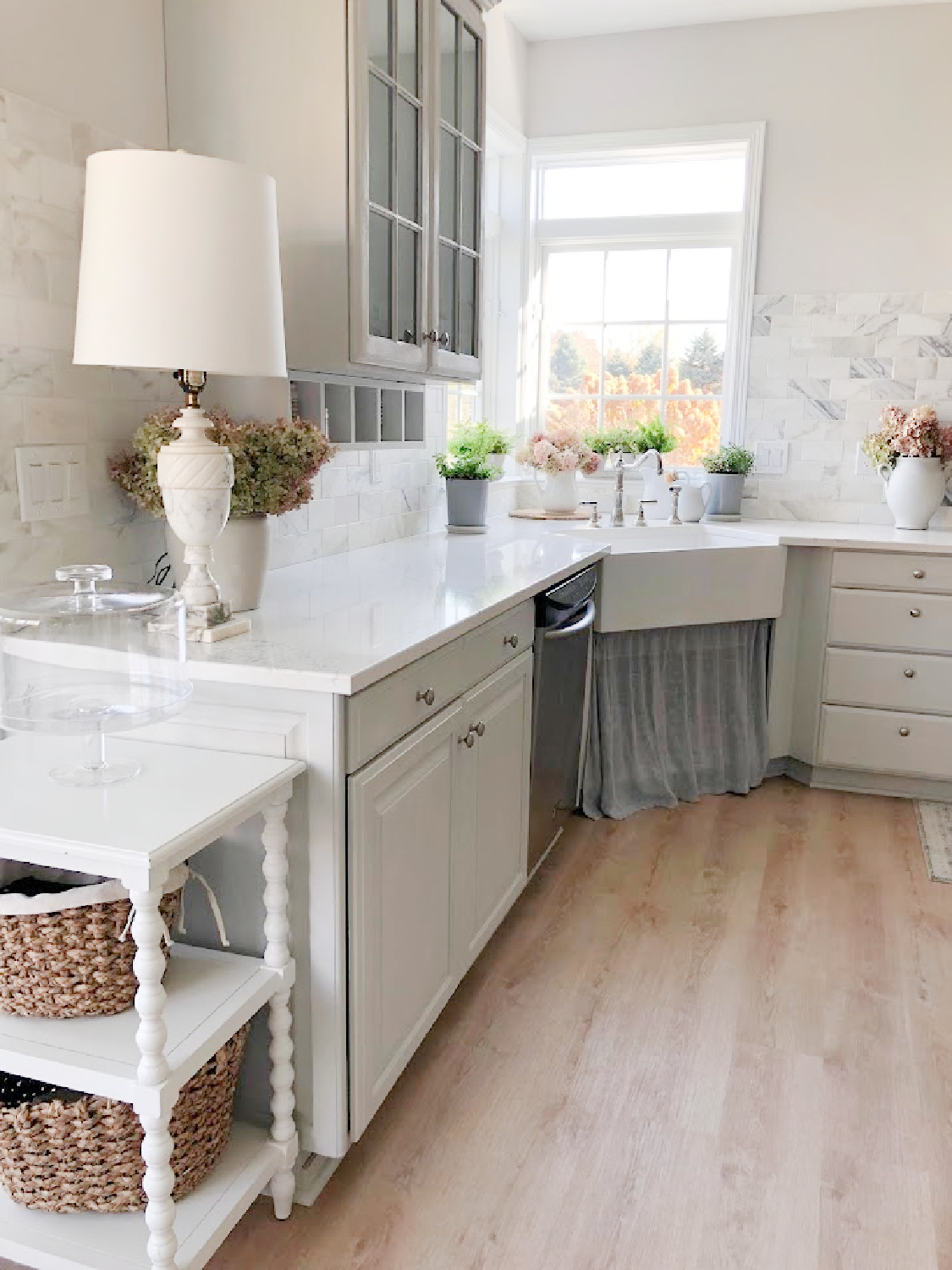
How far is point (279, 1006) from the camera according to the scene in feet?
5.02

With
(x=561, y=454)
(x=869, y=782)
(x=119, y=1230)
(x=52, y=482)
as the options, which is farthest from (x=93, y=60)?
(x=869, y=782)

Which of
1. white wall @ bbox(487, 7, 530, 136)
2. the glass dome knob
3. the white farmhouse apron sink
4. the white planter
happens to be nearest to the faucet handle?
the white farmhouse apron sink

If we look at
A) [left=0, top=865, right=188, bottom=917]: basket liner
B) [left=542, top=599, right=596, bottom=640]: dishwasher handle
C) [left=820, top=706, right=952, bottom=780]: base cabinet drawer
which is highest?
[left=542, top=599, right=596, bottom=640]: dishwasher handle

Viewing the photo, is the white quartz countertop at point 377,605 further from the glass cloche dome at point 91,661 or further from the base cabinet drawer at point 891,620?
the base cabinet drawer at point 891,620

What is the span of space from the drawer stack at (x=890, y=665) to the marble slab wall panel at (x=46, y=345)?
244 cm

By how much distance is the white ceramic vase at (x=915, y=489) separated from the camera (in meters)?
3.61

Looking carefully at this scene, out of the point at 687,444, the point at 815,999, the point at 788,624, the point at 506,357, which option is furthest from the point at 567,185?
the point at 815,999

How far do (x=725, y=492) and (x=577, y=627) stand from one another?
58.5 inches

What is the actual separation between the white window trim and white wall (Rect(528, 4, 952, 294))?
48mm

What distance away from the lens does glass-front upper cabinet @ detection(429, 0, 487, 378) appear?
2.44 metres

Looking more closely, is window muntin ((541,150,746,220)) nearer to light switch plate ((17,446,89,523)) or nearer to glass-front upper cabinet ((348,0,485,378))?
glass-front upper cabinet ((348,0,485,378))

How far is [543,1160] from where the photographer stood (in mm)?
1756

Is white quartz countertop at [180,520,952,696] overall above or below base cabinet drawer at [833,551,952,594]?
above

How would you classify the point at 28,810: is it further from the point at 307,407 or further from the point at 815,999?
the point at 815,999
